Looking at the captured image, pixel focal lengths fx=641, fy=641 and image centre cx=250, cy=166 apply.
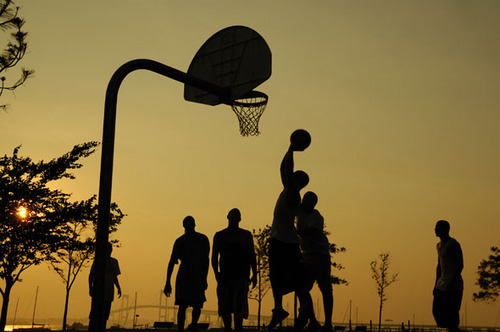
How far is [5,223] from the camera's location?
24094 millimetres

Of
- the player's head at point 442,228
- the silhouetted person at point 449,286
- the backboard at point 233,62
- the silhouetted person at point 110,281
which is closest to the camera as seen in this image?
the backboard at point 233,62

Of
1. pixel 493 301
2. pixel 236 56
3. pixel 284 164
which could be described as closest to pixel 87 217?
pixel 236 56

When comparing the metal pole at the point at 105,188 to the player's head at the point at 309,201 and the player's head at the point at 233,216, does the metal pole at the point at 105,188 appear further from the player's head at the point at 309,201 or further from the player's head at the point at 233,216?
the player's head at the point at 233,216

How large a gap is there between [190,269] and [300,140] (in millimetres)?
4489

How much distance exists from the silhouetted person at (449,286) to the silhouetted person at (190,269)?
3.91m

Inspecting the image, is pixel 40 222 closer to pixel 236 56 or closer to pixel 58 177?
pixel 58 177

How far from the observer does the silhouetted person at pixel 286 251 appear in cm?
Answer: 757

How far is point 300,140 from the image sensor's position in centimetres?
747

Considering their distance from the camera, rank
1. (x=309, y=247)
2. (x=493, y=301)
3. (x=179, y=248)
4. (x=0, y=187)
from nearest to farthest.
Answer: (x=309, y=247), (x=179, y=248), (x=0, y=187), (x=493, y=301)

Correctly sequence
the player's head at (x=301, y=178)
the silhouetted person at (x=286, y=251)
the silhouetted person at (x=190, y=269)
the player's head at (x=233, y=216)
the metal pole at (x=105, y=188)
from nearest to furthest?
the metal pole at (x=105, y=188)
the silhouetted person at (x=286, y=251)
the player's head at (x=301, y=178)
the player's head at (x=233, y=216)
the silhouetted person at (x=190, y=269)

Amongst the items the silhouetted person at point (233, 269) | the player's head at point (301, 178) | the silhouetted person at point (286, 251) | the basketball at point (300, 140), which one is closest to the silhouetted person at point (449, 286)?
the silhouetted person at point (233, 269)

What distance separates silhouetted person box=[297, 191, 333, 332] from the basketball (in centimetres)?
171

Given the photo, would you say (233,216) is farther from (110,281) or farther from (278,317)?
(110,281)

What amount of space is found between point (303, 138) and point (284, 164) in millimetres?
375
